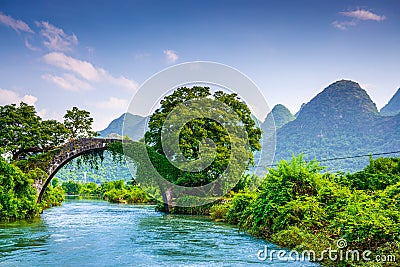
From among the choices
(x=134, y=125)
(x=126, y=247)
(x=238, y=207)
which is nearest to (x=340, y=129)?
(x=134, y=125)

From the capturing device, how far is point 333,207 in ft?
34.6

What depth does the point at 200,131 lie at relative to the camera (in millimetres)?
22297

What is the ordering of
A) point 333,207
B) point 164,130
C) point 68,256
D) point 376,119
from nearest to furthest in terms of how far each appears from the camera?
point 68,256, point 333,207, point 164,130, point 376,119

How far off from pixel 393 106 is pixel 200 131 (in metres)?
84.0

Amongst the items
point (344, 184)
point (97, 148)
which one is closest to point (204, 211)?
point (97, 148)

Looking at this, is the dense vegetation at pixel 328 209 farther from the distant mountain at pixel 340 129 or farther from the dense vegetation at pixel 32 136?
the distant mountain at pixel 340 129

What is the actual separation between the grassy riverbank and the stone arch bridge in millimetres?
8861

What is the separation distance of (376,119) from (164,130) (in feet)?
205

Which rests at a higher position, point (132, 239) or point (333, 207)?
point (333, 207)

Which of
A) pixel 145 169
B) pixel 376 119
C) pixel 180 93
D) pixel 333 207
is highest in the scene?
pixel 376 119

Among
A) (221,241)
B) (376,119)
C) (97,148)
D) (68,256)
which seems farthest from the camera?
(376,119)

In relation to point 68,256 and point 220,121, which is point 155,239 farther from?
point 220,121

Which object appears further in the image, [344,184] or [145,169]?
[145,169]

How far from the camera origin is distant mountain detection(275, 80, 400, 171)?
216ft
